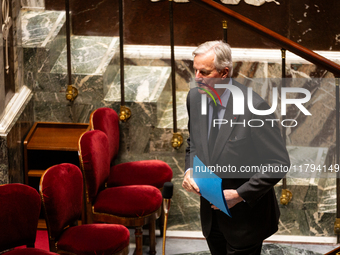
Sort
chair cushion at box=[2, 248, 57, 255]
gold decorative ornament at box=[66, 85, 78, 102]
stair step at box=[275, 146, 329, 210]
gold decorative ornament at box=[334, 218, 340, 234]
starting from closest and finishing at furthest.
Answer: chair cushion at box=[2, 248, 57, 255], gold decorative ornament at box=[334, 218, 340, 234], stair step at box=[275, 146, 329, 210], gold decorative ornament at box=[66, 85, 78, 102]

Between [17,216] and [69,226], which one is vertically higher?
[17,216]

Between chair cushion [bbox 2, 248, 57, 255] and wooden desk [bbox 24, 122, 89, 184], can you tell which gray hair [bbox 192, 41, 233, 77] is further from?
wooden desk [bbox 24, 122, 89, 184]

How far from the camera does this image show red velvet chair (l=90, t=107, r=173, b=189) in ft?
10.5

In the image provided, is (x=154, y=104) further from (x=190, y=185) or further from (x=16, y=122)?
(x=190, y=185)

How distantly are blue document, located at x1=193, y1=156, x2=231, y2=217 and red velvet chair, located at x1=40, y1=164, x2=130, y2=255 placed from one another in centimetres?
78

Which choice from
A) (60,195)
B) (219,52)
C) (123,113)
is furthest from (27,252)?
(123,113)

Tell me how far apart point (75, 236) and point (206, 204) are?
2.63ft

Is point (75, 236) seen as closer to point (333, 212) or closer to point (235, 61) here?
point (333, 212)

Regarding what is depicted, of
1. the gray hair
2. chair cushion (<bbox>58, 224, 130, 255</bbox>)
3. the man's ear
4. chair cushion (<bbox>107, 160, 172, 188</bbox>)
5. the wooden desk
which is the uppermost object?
the gray hair

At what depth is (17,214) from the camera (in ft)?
7.69

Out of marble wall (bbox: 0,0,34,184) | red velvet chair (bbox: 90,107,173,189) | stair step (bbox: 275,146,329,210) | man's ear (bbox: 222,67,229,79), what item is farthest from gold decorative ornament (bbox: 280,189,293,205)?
marble wall (bbox: 0,0,34,184)

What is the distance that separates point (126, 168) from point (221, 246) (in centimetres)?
127

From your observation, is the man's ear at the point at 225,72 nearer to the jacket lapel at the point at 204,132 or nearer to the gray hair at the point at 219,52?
the gray hair at the point at 219,52

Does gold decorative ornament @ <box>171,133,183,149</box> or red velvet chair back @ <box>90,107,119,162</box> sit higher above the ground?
red velvet chair back @ <box>90,107,119,162</box>
